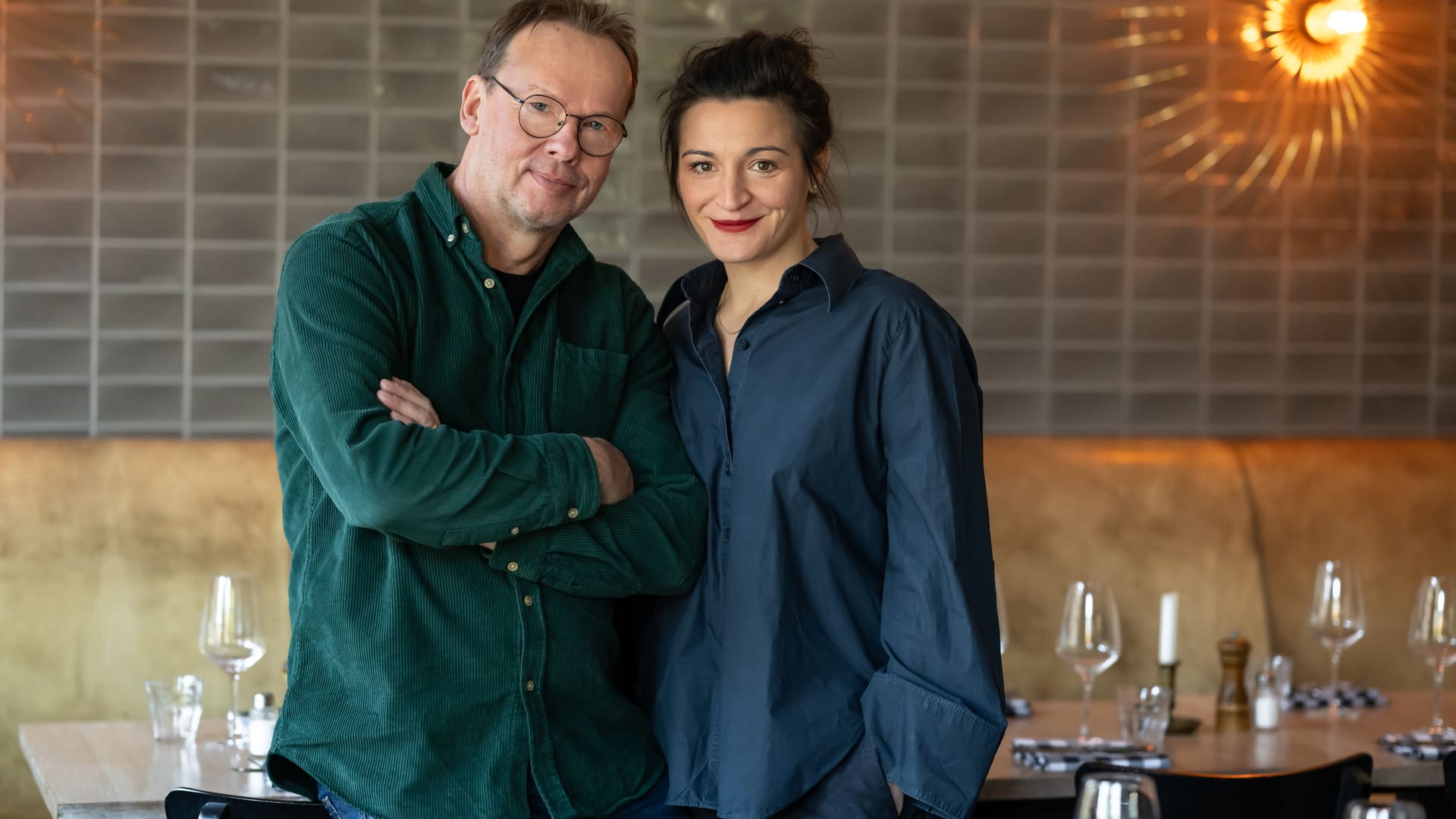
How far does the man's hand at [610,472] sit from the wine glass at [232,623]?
0.91 metres

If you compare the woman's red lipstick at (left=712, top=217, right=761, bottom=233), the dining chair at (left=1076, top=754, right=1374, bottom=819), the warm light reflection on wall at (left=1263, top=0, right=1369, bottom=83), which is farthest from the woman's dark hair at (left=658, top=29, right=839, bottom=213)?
the warm light reflection on wall at (left=1263, top=0, right=1369, bottom=83)

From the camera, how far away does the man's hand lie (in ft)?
5.38

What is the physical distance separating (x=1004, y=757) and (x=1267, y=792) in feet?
1.61

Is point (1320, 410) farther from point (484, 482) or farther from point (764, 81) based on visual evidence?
point (484, 482)

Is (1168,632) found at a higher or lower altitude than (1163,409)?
lower

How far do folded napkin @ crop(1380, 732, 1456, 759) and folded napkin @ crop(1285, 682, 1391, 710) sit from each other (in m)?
0.25

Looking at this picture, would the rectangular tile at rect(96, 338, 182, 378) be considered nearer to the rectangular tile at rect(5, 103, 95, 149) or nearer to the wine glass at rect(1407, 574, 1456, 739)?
the rectangular tile at rect(5, 103, 95, 149)

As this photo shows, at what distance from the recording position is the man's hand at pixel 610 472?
5.38 feet

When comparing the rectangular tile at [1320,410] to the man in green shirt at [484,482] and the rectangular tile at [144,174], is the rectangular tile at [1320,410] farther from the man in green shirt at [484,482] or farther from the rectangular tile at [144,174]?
the rectangular tile at [144,174]

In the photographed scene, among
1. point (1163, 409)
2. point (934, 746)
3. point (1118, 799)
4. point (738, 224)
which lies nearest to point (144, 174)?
point (738, 224)

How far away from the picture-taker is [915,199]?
3324mm

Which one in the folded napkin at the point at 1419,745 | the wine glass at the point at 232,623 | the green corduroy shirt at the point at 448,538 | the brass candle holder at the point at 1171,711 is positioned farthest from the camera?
the brass candle holder at the point at 1171,711

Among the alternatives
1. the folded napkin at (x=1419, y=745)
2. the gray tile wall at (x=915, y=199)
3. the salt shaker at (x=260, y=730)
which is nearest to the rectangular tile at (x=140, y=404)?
the gray tile wall at (x=915, y=199)

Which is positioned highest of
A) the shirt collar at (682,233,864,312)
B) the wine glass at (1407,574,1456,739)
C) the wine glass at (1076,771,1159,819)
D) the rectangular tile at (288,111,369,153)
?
the rectangular tile at (288,111,369,153)
